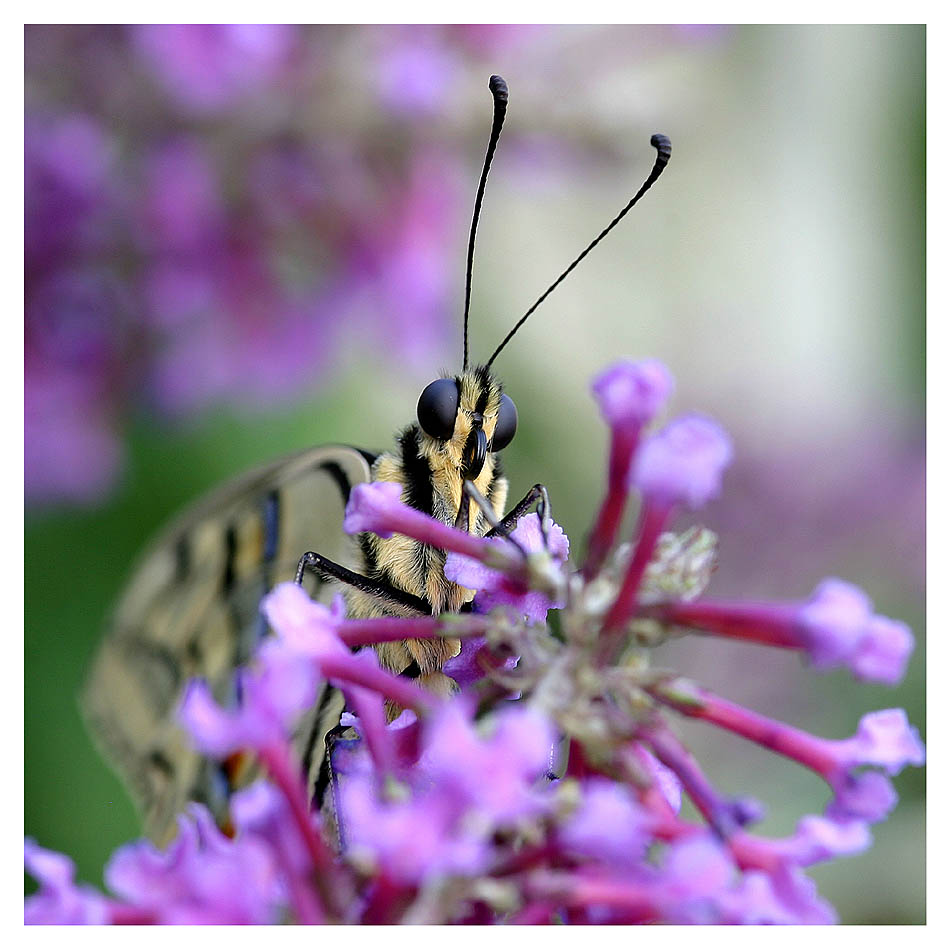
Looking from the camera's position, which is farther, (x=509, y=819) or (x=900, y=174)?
(x=900, y=174)

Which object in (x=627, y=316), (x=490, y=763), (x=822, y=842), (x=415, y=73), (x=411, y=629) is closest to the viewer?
(x=490, y=763)

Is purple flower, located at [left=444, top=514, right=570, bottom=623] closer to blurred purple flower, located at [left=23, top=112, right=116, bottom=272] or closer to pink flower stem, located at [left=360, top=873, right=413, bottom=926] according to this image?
pink flower stem, located at [left=360, top=873, right=413, bottom=926]

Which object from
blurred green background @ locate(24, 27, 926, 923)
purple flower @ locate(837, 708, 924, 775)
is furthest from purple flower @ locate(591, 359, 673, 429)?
blurred green background @ locate(24, 27, 926, 923)

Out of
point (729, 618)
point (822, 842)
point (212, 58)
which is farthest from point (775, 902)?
point (212, 58)

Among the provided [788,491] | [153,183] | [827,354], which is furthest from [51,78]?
[827,354]

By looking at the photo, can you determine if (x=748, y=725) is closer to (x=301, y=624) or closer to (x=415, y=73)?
(x=301, y=624)

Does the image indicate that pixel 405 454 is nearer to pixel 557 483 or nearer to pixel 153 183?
pixel 153 183

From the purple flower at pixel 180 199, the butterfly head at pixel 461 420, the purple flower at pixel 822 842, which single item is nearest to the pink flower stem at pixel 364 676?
the purple flower at pixel 822 842

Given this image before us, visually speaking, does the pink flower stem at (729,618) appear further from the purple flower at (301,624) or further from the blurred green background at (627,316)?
the blurred green background at (627,316)
